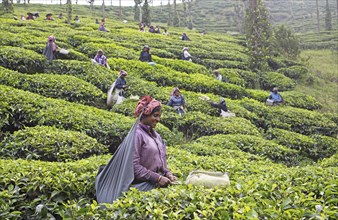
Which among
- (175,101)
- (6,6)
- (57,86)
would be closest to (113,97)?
(57,86)

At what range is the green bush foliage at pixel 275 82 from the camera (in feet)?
65.7

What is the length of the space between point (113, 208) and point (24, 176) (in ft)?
6.12

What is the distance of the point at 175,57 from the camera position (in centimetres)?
2095

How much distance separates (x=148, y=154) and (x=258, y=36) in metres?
19.0

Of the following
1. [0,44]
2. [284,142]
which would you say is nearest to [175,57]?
[0,44]

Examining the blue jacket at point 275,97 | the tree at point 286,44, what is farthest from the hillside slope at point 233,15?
the blue jacket at point 275,97

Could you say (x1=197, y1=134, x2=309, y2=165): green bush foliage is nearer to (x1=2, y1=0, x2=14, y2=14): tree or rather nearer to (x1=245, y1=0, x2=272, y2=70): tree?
(x1=245, y1=0, x2=272, y2=70): tree

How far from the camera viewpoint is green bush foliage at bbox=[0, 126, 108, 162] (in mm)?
7125

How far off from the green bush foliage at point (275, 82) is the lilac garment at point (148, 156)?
16.0 metres

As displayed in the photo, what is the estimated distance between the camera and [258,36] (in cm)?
2223

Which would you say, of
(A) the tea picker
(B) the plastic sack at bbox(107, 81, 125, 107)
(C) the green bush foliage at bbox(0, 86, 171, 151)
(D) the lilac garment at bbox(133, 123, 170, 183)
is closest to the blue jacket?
(A) the tea picker

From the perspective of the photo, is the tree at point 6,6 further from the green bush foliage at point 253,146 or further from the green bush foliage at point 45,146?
the green bush foliage at point 45,146

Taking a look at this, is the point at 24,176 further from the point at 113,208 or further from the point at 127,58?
the point at 127,58

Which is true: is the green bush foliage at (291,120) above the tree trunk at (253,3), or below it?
below
